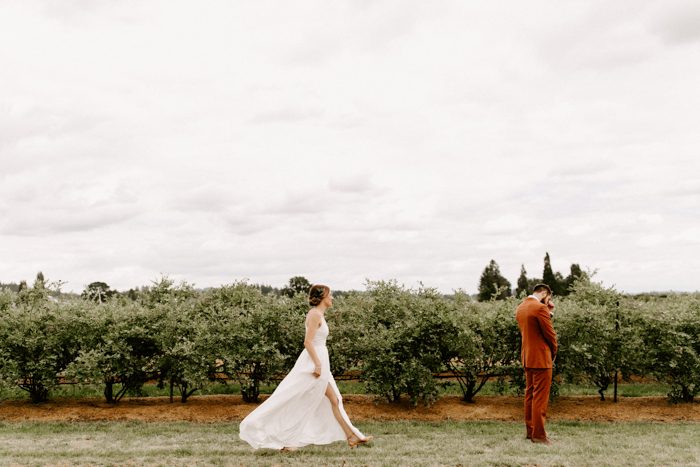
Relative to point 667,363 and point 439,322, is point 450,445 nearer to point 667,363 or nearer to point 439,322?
point 439,322

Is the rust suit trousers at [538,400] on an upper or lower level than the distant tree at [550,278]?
lower

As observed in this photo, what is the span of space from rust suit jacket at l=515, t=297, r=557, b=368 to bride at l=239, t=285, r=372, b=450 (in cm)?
258

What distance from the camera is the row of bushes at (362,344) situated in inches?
424

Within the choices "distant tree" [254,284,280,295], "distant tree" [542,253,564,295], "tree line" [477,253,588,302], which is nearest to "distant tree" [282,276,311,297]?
"distant tree" [254,284,280,295]

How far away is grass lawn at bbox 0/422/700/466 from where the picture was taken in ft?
24.1

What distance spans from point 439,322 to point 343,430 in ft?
11.3

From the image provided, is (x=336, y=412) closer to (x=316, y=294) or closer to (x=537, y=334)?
(x=316, y=294)

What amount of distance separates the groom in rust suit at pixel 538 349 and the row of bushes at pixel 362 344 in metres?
2.31

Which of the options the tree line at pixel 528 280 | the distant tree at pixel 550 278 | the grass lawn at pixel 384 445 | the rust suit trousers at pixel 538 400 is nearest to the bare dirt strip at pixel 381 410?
the grass lawn at pixel 384 445

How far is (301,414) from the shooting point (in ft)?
26.3

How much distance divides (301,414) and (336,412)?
0.47 meters

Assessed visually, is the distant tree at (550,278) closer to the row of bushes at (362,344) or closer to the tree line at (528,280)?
the tree line at (528,280)

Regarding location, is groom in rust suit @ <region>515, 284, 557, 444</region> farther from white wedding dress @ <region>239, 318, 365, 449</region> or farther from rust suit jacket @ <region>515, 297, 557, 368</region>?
white wedding dress @ <region>239, 318, 365, 449</region>

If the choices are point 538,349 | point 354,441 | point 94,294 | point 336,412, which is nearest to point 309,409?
point 336,412
